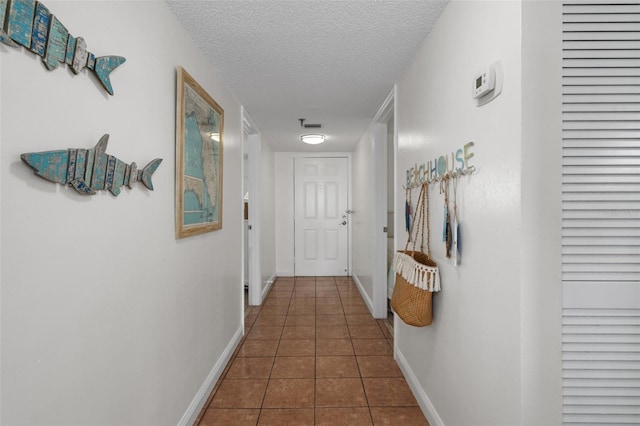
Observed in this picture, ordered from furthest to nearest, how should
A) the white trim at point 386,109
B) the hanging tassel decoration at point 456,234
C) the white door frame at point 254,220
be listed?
the white door frame at point 254,220 < the white trim at point 386,109 < the hanging tassel decoration at point 456,234

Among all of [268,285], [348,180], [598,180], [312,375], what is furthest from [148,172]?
[348,180]

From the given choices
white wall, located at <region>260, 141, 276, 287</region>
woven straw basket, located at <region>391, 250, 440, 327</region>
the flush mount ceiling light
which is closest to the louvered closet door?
woven straw basket, located at <region>391, 250, 440, 327</region>

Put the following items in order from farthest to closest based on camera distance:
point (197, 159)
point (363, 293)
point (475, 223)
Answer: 1. point (363, 293)
2. point (197, 159)
3. point (475, 223)

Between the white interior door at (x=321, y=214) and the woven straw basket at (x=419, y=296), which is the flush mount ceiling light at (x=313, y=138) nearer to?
the white interior door at (x=321, y=214)

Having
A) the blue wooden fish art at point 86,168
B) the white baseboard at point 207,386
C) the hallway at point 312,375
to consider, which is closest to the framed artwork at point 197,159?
the blue wooden fish art at point 86,168

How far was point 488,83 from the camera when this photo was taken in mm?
1149

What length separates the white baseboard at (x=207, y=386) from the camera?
179 cm

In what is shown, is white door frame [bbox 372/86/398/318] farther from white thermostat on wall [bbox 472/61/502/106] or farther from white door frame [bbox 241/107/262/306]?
white thermostat on wall [bbox 472/61/502/106]

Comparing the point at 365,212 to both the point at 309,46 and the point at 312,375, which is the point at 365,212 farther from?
the point at 309,46

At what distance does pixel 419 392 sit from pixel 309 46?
2.22m

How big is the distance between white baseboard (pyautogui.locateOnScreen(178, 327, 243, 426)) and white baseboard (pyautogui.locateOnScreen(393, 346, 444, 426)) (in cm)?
134

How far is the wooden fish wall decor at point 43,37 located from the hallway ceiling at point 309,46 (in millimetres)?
793

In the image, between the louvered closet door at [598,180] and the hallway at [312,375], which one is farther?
the hallway at [312,375]

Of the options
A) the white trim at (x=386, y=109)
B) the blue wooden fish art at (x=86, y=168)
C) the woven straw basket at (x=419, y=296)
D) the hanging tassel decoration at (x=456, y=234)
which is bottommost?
the woven straw basket at (x=419, y=296)
